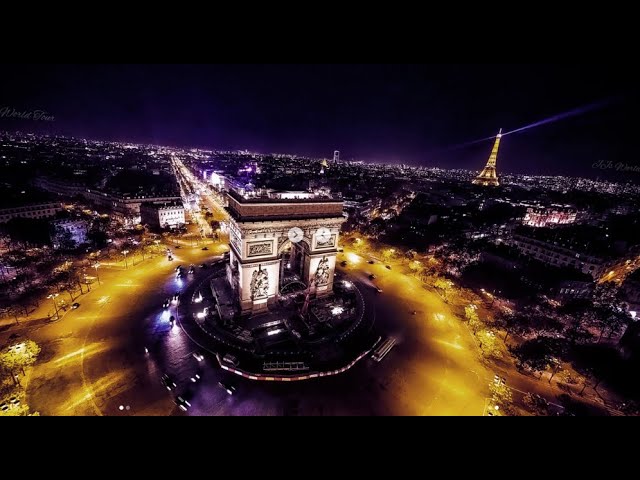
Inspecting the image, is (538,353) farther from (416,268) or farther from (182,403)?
(182,403)

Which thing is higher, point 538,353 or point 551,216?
point 551,216

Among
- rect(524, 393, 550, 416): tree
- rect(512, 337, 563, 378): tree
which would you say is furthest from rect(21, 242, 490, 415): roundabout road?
rect(512, 337, 563, 378): tree

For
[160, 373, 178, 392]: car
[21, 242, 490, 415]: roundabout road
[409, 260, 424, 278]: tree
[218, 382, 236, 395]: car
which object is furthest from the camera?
A: [409, 260, 424, 278]: tree

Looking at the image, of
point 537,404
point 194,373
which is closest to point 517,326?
point 537,404

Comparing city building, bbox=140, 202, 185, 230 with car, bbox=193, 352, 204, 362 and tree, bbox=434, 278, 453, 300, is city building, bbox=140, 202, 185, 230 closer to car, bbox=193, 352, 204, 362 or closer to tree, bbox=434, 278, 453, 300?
car, bbox=193, 352, 204, 362

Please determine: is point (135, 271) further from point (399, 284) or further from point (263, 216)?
point (399, 284)
